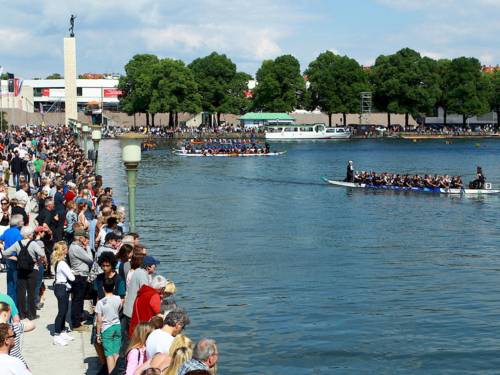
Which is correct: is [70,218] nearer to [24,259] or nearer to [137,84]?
[24,259]

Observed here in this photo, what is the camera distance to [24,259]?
621 inches

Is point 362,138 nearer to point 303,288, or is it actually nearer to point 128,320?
point 303,288

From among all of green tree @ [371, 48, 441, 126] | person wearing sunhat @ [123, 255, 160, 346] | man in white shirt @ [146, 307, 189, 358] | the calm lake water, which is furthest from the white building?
man in white shirt @ [146, 307, 189, 358]

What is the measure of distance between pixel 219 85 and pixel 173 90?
402 inches

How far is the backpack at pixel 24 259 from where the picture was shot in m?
15.7

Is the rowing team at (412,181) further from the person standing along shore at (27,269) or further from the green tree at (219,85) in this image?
the green tree at (219,85)

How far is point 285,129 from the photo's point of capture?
15538 centimetres

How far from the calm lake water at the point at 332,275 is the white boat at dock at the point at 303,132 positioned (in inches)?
3492

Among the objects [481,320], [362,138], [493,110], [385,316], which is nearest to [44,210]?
[385,316]

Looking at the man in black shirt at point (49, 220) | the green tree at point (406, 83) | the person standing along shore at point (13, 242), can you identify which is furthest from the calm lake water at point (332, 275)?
the green tree at point (406, 83)

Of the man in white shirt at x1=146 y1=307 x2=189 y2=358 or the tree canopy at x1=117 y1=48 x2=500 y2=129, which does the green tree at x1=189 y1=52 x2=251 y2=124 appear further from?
the man in white shirt at x1=146 y1=307 x2=189 y2=358

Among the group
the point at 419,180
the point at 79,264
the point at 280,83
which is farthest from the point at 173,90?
the point at 79,264

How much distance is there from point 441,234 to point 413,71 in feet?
376

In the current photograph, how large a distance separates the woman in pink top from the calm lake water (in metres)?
8.27
